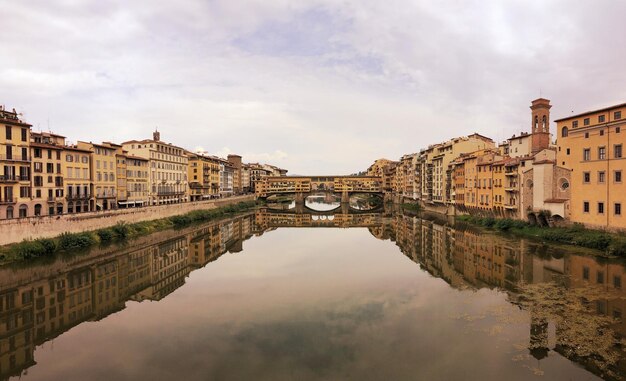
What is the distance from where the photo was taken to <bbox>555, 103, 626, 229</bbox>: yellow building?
30.0 meters

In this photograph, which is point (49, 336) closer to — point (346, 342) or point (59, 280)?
point (59, 280)

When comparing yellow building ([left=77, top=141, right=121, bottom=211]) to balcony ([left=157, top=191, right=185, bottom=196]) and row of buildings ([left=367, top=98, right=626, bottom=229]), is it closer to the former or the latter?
balcony ([left=157, top=191, right=185, bottom=196])

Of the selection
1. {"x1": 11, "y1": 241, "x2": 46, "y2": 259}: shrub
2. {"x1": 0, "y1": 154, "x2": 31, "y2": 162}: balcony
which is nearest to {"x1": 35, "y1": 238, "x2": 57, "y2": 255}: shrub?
{"x1": 11, "y1": 241, "x2": 46, "y2": 259}: shrub

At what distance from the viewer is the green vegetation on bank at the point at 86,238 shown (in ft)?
89.3

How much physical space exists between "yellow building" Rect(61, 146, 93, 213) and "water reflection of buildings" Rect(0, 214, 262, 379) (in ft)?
32.4

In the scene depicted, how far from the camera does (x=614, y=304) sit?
17922 mm

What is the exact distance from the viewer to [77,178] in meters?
41.5

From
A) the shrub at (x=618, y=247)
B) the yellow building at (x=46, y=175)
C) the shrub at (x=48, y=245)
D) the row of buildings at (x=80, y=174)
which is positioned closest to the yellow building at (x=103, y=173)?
the row of buildings at (x=80, y=174)

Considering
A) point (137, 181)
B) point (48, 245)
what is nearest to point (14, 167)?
point (48, 245)

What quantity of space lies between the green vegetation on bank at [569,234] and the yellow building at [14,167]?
154 ft

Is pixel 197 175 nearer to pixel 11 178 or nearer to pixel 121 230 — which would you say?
pixel 121 230

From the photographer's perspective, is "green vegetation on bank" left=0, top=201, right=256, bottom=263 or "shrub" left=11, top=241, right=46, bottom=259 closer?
"shrub" left=11, top=241, right=46, bottom=259

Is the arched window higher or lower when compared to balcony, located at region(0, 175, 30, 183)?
lower

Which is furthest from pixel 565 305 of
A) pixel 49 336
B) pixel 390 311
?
pixel 49 336
